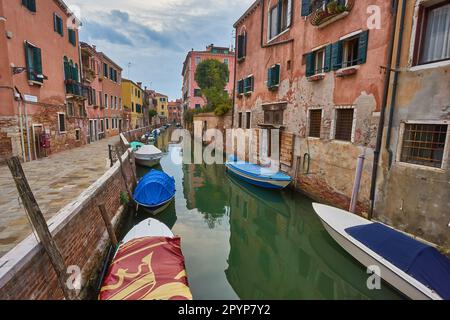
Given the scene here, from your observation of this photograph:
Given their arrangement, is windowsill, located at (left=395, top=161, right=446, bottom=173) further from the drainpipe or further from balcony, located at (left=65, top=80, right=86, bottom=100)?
balcony, located at (left=65, top=80, right=86, bottom=100)

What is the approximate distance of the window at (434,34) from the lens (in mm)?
5188

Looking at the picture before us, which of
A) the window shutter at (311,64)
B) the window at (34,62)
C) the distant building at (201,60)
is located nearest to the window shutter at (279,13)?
the window shutter at (311,64)

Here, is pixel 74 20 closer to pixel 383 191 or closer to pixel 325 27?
pixel 325 27

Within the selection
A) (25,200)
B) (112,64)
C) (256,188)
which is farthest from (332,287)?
(112,64)

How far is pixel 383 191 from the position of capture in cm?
637

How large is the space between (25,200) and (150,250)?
1.92m

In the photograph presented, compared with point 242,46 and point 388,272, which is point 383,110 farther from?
point 242,46

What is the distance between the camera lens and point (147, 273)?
3713mm

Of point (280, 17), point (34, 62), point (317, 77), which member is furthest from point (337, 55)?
point (34, 62)

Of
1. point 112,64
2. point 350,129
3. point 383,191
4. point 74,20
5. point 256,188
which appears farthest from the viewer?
point 112,64

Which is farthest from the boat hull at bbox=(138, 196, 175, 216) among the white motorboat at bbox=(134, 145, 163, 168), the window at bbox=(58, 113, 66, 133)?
the window at bbox=(58, 113, 66, 133)

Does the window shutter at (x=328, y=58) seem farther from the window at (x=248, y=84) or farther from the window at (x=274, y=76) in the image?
the window at (x=248, y=84)

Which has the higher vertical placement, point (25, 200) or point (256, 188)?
point (25, 200)

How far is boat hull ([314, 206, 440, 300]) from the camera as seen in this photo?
3792 mm
